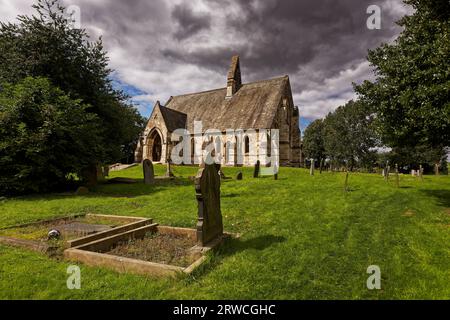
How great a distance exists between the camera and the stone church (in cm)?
3175

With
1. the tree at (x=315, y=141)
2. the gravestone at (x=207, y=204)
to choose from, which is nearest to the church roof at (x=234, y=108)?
the gravestone at (x=207, y=204)

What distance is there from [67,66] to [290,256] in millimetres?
19149

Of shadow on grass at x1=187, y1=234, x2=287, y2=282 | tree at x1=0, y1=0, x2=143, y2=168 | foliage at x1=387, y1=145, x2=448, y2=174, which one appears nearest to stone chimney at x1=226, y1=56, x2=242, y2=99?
tree at x1=0, y1=0, x2=143, y2=168

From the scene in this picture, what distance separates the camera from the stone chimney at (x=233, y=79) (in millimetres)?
37031

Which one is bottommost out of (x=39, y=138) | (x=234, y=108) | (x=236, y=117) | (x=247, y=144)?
(x=39, y=138)

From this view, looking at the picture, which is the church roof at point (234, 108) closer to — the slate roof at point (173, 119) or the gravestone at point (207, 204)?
the slate roof at point (173, 119)

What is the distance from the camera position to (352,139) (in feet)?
160

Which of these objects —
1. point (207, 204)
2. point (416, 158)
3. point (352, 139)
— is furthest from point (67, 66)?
point (416, 158)

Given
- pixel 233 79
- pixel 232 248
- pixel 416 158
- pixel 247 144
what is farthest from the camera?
pixel 416 158

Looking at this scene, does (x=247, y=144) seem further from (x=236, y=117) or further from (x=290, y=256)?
(x=290, y=256)

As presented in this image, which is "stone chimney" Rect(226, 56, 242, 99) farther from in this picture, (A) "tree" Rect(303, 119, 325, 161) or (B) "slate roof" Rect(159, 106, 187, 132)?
(A) "tree" Rect(303, 119, 325, 161)

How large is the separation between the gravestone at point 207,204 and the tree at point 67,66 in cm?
1227

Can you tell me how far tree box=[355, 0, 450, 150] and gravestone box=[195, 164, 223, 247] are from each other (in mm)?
7250
